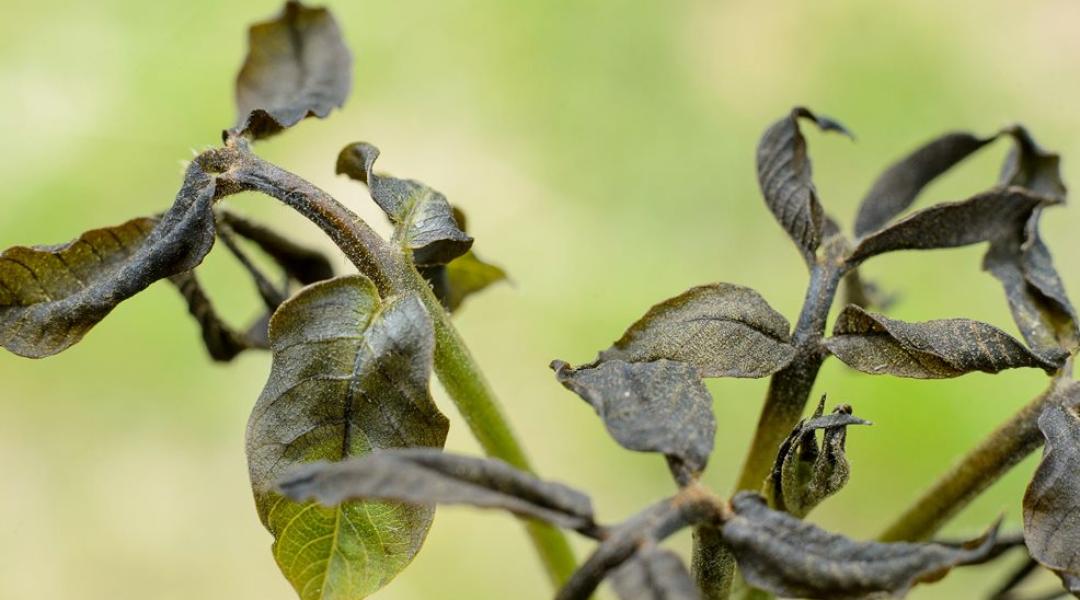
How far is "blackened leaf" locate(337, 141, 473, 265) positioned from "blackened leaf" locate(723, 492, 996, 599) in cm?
33

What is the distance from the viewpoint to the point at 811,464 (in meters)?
0.89

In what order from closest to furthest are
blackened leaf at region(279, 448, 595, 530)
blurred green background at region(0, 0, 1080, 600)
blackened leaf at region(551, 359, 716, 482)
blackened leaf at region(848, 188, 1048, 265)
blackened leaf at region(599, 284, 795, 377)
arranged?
blackened leaf at region(279, 448, 595, 530), blackened leaf at region(551, 359, 716, 482), blackened leaf at region(599, 284, 795, 377), blackened leaf at region(848, 188, 1048, 265), blurred green background at region(0, 0, 1080, 600)

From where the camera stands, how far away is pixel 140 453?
3.41 metres

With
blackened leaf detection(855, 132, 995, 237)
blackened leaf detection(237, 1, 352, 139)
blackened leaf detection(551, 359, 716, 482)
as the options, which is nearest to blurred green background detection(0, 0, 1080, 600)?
blackened leaf detection(855, 132, 995, 237)

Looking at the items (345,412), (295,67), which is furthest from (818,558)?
(295,67)

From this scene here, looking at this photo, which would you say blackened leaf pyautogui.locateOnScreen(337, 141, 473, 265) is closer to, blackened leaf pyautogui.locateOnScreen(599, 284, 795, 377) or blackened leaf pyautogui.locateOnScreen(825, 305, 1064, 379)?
blackened leaf pyautogui.locateOnScreen(599, 284, 795, 377)

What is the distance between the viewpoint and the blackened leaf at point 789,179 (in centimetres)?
108

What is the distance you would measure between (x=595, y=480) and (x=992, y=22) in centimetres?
223

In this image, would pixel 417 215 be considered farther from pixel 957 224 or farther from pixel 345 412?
pixel 957 224

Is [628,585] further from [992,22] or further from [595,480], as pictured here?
[992,22]

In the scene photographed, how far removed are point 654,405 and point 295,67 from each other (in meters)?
0.61

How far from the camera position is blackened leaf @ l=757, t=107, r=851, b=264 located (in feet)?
3.56

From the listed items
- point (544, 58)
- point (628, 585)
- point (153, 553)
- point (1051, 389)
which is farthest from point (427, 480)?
point (544, 58)

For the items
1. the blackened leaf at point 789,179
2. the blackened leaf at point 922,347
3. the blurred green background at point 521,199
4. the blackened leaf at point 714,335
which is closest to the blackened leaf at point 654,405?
the blackened leaf at point 714,335
